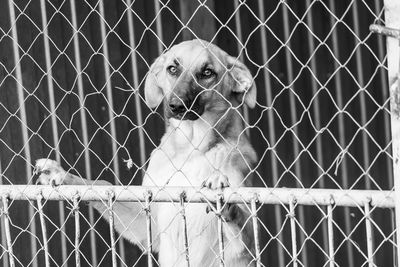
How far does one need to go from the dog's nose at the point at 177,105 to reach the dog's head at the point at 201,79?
16 cm

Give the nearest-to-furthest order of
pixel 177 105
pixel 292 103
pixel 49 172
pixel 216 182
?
pixel 216 182 < pixel 49 172 < pixel 177 105 < pixel 292 103

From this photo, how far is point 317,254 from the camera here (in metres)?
6.25

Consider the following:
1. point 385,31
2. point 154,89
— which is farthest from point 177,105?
point 385,31

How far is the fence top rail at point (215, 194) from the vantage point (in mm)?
2598

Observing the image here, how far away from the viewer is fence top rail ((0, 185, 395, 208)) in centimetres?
260

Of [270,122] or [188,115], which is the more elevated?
[188,115]

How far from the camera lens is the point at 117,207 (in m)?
4.40

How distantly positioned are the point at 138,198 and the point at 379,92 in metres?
3.45

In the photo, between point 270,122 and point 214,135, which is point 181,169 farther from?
point 270,122

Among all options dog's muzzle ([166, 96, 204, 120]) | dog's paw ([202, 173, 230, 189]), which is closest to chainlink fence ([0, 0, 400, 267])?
dog's muzzle ([166, 96, 204, 120])

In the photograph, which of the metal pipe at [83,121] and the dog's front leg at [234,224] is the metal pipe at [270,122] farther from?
the dog's front leg at [234,224]

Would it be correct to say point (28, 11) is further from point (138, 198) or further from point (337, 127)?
point (138, 198)

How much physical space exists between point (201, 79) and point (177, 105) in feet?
1.61

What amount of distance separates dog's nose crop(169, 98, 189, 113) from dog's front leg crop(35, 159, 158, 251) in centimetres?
48
